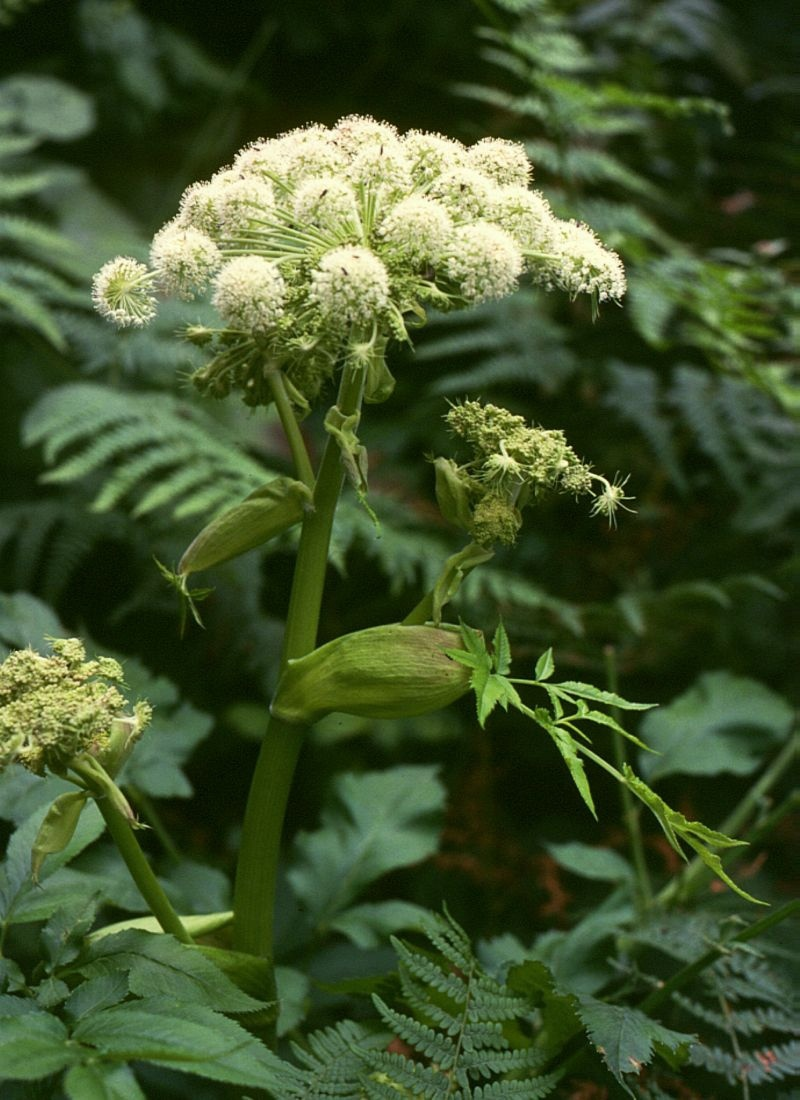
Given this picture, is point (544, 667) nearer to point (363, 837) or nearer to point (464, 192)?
point (464, 192)

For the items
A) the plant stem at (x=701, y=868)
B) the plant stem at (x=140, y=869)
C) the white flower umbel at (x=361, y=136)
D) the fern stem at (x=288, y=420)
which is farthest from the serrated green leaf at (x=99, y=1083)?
the plant stem at (x=701, y=868)

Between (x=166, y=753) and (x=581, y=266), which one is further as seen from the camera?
(x=166, y=753)

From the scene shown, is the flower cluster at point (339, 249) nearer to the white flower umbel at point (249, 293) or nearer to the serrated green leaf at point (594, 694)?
the white flower umbel at point (249, 293)

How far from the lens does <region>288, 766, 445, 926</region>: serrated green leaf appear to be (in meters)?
1.15

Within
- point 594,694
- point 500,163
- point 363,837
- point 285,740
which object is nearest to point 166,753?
point 363,837

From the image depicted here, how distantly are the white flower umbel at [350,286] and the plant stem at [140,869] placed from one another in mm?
363

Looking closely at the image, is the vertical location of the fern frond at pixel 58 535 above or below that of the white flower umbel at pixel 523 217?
below

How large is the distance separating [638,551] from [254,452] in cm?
74

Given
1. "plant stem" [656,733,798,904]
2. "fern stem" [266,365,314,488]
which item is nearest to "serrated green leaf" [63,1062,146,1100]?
"fern stem" [266,365,314,488]

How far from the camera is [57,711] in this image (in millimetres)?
651

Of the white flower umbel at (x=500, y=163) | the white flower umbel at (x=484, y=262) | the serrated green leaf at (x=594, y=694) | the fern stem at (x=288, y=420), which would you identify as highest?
the white flower umbel at (x=500, y=163)

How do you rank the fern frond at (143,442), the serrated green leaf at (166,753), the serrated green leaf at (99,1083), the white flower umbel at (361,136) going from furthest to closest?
the fern frond at (143,442) < the serrated green leaf at (166,753) < the white flower umbel at (361,136) < the serrated green leaf at (99,1083)

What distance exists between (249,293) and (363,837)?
739mm

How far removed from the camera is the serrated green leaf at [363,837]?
3.79 ft
